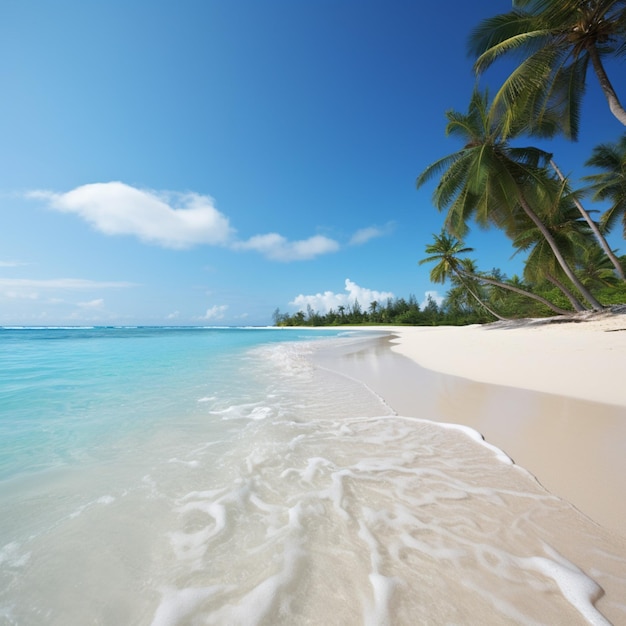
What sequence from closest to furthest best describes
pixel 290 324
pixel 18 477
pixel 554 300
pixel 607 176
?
pixel 18 477 → pixel 607 176 → pixel 554 300 → pixel 290 324

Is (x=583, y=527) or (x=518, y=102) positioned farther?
(x=518, y=102)

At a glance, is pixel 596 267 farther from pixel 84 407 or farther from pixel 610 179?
pixel 84 407

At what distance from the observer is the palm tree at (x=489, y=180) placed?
13.7 meters

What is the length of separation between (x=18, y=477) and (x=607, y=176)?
29318 mm

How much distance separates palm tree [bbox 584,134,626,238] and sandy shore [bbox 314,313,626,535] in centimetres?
1456

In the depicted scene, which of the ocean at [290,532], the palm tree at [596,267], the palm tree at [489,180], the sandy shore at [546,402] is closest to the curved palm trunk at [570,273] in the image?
the palm tree at [489,180]

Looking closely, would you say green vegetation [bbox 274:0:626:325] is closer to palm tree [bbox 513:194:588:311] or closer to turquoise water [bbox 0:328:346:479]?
palm tree [bbox 513:194:588:311]

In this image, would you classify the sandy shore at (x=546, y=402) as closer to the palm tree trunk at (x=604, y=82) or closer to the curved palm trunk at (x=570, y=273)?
the curved palm trunk at (x=570, y=273)

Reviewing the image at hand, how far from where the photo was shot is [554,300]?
29.8 m

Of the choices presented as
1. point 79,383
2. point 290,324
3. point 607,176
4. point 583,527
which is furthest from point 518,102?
point 290,324

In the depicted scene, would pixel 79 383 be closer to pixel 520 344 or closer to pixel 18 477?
pixel 18 477

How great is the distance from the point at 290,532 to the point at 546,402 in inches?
179

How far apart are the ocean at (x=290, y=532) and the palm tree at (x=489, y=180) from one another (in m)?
15.0

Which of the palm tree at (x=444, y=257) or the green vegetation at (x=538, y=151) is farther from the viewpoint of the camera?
the palm tree at (x=444, y=257)
